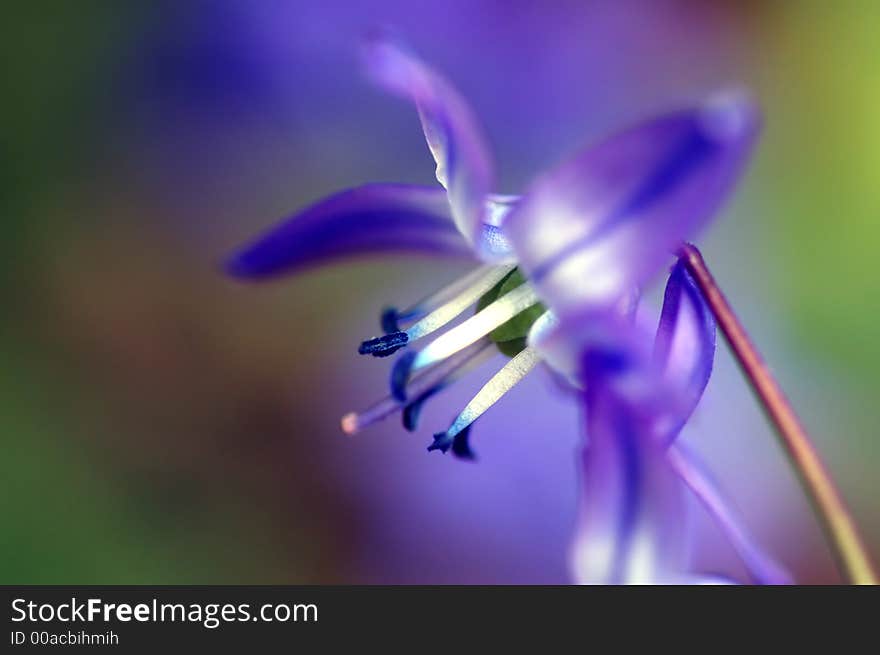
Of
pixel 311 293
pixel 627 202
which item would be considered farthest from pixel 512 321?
pixel 311 293

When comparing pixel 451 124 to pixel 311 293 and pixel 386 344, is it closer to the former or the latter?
pixel 386 344

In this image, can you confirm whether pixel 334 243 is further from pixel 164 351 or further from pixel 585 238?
pixel 164 351

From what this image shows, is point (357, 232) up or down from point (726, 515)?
up

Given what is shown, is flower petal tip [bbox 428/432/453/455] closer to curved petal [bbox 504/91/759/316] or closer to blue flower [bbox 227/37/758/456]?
blue flower [bbox 227/37/758/456]

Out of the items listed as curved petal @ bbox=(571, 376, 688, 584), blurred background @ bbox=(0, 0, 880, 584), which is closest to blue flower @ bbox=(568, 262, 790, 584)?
curved petal @ bbox=(571, 376, 688, 584)

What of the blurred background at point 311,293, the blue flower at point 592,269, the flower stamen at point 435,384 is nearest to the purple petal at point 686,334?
the blue flower at point 592,269
